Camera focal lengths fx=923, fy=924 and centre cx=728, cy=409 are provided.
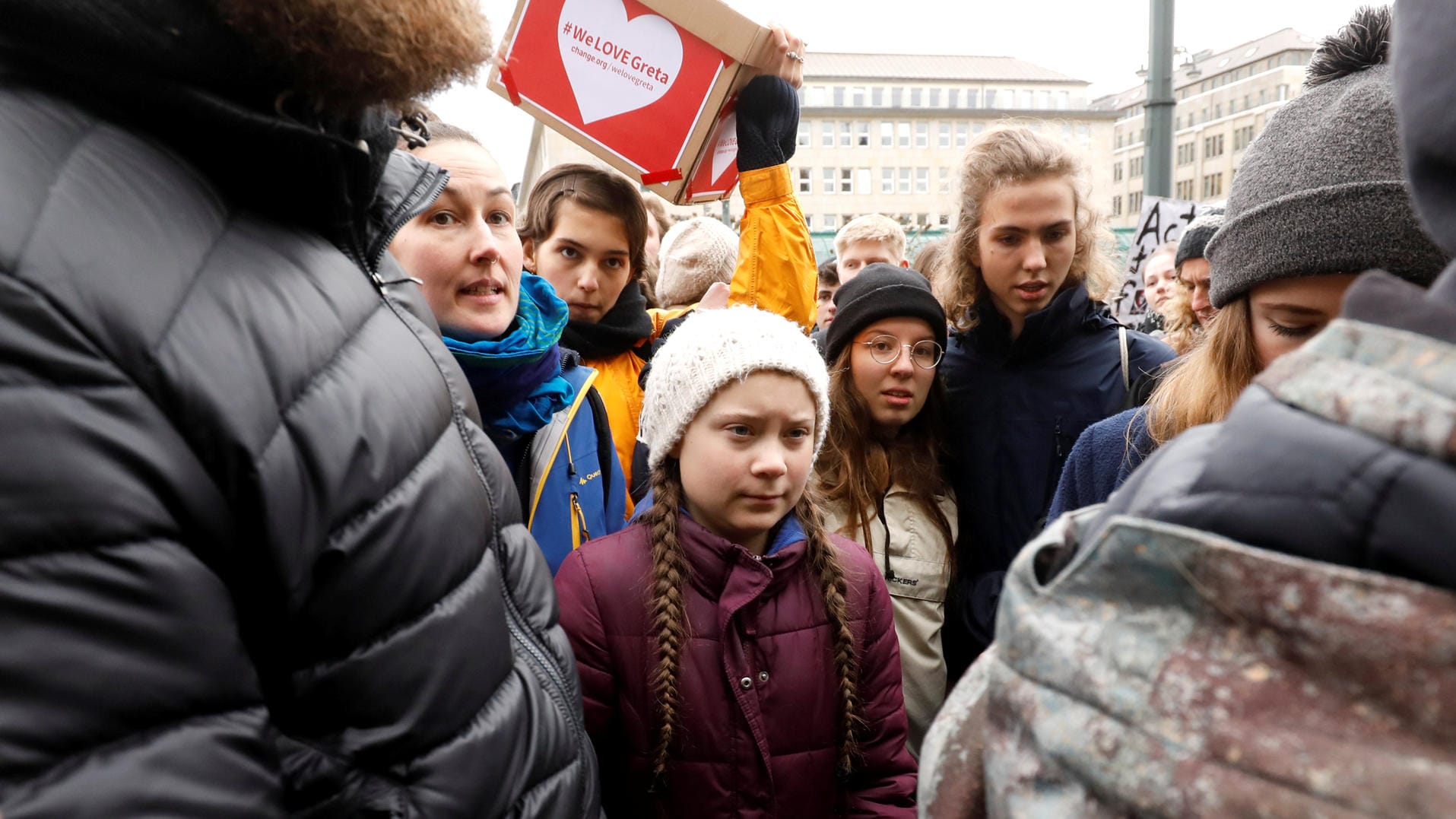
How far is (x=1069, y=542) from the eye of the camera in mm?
716

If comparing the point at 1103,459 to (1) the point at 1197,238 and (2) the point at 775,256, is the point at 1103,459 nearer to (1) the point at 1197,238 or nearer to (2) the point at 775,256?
(2) the point at 775,256

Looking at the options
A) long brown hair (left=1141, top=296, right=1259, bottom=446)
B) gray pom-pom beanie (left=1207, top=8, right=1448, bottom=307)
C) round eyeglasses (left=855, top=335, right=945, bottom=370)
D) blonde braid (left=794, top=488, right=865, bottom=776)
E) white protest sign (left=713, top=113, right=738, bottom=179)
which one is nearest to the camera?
gray pom-pom beanie (left=1207, top=8, right=1448, bottom=307)

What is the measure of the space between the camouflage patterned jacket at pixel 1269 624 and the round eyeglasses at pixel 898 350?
7.00 feet

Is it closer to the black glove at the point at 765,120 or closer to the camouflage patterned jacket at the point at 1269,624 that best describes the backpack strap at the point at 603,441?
the black glove at the point at 765,120

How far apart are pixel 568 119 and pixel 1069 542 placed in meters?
2.26

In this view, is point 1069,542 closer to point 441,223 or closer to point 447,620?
point 447,620

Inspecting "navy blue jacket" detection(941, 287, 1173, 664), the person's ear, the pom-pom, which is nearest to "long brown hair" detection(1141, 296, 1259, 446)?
the pom-pom

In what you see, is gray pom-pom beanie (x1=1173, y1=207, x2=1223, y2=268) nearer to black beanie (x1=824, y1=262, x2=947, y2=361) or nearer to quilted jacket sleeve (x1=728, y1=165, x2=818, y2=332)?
black beanie (x1=824, y1=262, x2=947, y2=361)

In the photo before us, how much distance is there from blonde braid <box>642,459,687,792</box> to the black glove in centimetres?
111

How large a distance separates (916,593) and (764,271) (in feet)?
3.43

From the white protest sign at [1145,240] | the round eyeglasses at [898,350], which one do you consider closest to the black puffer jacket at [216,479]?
the round eyeglasses at [898,350]

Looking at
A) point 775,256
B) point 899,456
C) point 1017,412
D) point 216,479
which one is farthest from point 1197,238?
point 216,479

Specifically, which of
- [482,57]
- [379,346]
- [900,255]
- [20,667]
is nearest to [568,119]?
[482,57]

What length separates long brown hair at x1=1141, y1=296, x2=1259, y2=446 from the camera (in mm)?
1830
